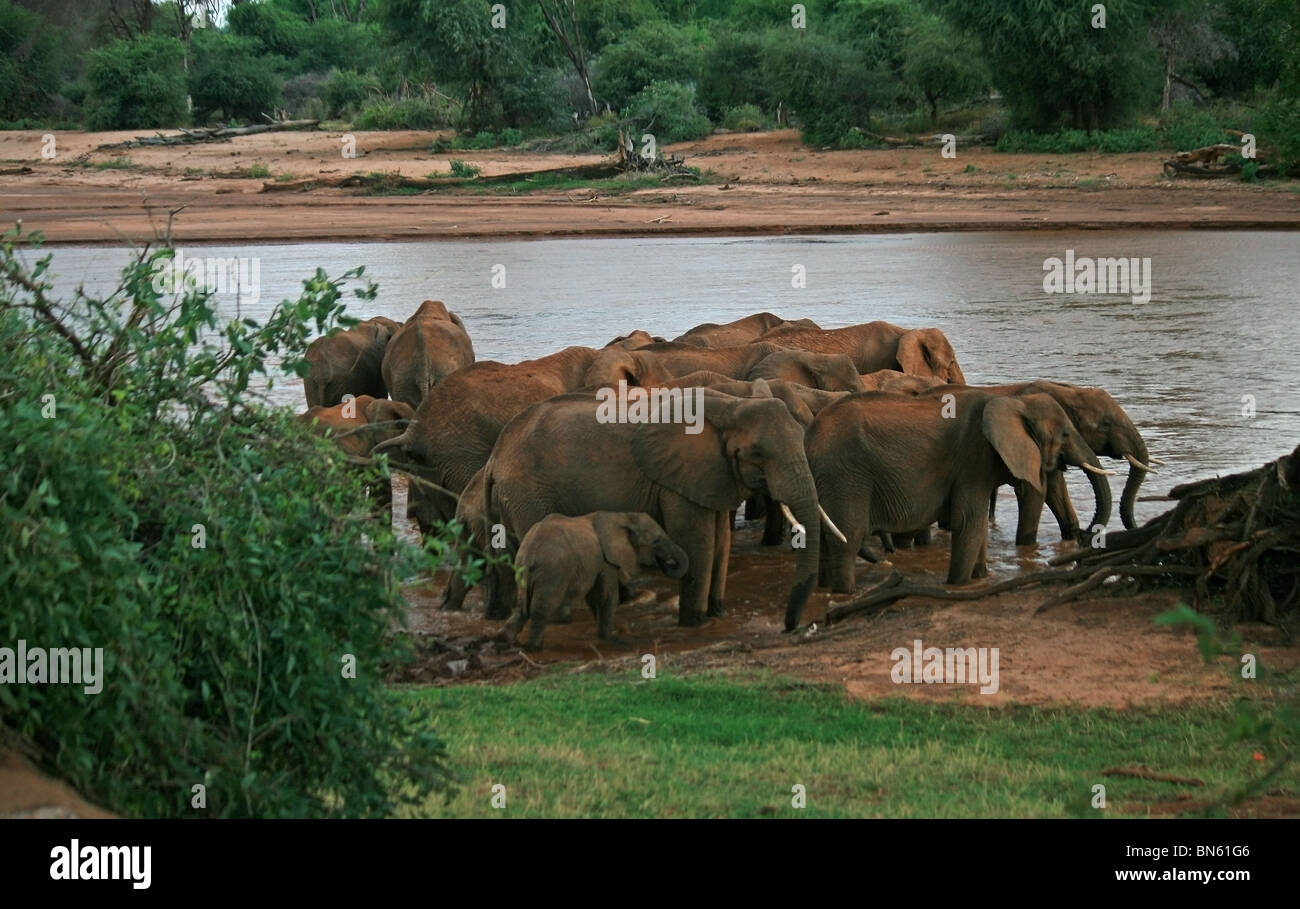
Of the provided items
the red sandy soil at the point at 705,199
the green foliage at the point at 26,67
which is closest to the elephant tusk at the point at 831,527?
the red sandy soil at the point at 705,199

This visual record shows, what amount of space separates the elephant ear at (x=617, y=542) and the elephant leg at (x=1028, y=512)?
126 inches

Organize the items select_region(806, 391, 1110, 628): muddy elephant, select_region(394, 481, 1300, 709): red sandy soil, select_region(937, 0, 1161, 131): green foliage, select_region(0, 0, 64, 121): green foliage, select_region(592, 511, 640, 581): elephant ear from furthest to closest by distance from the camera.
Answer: select_region(0, 0, 64, 121): green foliage, select_region(937, 0, 1161, 131): green foliage, select_region(806, 391, 1110, 628): muddy elephant, select_region(592, 511, 640, 581): elephant ear, select_region(394, 481, 1300, 709): red sandy soil

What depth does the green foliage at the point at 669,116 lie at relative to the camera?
48.3 meters

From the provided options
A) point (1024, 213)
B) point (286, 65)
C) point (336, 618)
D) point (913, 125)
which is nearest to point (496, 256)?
point (1024, 213)

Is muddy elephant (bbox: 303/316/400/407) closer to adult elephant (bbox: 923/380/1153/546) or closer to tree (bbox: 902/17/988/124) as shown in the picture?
adult elephant (bbox: 923/380/1153/546)

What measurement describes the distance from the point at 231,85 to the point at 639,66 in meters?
16.2

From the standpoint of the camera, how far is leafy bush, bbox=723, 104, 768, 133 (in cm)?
4969

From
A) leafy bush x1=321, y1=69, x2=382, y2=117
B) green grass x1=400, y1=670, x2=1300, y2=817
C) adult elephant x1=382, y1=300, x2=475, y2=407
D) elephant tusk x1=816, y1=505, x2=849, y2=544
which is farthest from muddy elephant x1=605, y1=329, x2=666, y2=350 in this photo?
leafy bush x1=321, y1=69, x2=382, y2=117

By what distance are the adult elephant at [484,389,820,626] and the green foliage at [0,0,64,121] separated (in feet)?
187

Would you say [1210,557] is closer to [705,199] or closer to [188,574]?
[188,574]

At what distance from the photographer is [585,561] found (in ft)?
32.7

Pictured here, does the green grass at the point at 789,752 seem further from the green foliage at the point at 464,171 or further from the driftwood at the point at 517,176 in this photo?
the green foliage at the point at 464,171

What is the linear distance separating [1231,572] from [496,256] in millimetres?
24741
